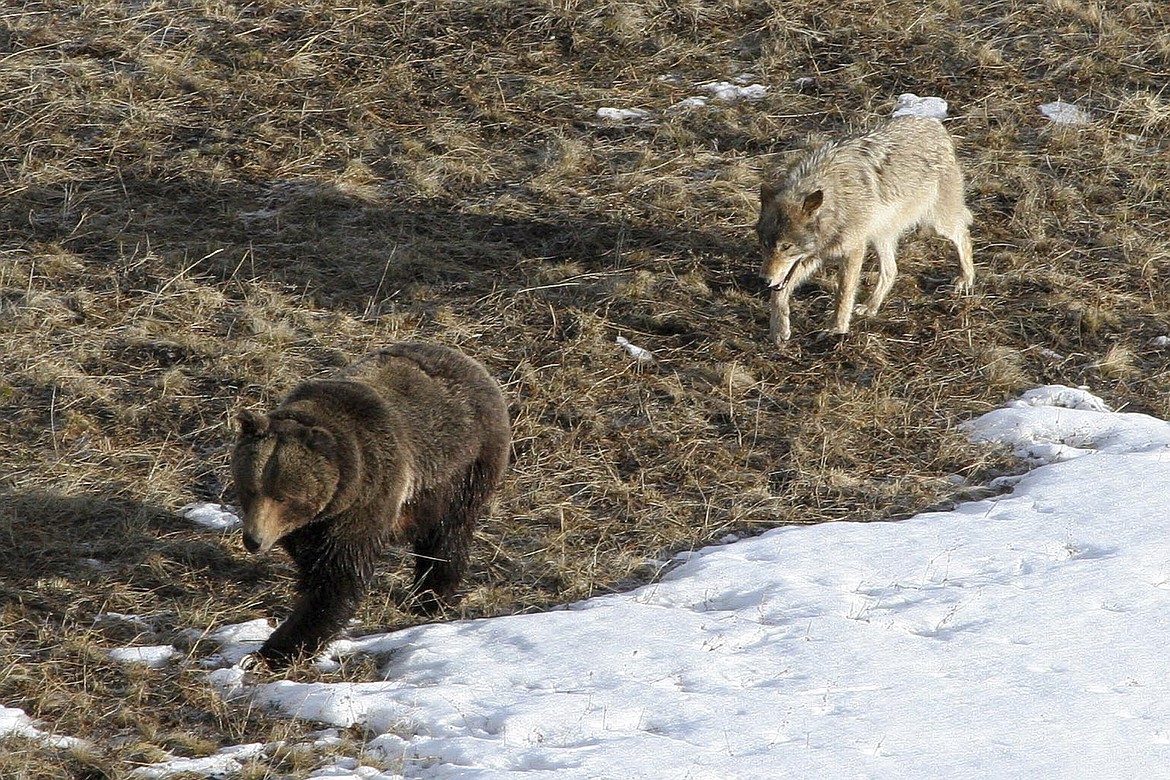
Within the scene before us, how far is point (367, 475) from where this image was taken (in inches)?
251

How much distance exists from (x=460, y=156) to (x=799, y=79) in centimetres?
385

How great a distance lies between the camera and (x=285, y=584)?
7094 mm

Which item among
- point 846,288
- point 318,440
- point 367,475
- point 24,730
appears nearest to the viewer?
point 24,730

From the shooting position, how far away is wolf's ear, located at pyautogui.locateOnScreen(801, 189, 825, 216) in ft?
32.3

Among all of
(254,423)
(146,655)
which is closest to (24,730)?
(146,655)

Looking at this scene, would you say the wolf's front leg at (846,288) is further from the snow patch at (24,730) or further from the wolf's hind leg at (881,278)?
the snow patch at (24,730)

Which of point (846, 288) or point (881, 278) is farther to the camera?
point (881, 278)

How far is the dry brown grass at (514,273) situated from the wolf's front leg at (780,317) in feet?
0.54

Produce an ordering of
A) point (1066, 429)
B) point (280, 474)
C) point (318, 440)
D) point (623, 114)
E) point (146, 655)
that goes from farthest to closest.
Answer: point (623, 114) < point (1066, 429) < point (146, 655) < point (318, 440) < point (280, 474)

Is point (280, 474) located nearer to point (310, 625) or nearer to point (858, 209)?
point (310, 625)

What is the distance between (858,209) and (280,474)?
586 centimetres

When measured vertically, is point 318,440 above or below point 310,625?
above

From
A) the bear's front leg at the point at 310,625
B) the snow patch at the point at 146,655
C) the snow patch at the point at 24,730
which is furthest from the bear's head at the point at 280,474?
the snow patch at the point at 24,730

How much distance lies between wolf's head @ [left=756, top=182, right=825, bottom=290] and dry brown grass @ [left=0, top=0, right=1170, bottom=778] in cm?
56
